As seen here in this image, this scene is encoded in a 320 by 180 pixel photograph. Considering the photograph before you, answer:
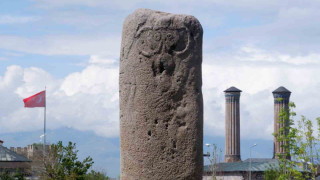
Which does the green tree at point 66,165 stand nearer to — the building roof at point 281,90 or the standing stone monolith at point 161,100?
the standing stone monolith at point 161,100

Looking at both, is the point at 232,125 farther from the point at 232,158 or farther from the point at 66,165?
the point at 66,165

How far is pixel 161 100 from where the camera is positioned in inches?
388

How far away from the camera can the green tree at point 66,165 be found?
3384 cm

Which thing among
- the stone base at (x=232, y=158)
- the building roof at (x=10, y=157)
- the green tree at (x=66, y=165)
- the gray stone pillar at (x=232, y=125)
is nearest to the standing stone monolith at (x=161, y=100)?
the green tree at (x=66, y=165)

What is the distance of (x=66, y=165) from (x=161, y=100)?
A: 82.8 ft

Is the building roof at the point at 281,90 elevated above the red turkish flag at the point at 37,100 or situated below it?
above

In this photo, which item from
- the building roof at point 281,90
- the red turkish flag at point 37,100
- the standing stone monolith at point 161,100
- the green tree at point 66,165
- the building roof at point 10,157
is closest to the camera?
the standing stone monolith at point 161,100

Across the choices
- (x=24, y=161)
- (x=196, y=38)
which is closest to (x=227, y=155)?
(x=24, y=161)

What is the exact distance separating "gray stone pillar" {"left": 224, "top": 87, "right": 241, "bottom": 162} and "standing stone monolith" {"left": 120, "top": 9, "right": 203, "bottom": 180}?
206 feet

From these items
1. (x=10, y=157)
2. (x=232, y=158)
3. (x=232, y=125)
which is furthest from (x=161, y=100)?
(x=232, y=125)

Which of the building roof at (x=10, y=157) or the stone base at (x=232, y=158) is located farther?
the stone base at (x=232, y=158)

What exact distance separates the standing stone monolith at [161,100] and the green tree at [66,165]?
2355 cm

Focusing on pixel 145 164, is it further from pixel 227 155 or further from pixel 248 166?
pixel 227 155

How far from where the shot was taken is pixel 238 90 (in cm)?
7238
